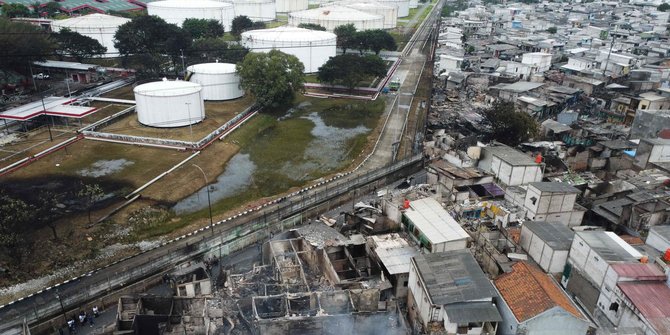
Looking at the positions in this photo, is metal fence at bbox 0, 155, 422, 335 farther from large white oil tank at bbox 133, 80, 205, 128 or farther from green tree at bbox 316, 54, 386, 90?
green tree at bbox 316, 54, 386, 90

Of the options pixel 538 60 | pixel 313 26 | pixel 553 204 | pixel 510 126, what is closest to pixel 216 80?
pixel 510 126

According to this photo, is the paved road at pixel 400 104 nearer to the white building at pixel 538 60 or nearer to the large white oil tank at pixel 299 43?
the large white oil tank at pixel 299 43

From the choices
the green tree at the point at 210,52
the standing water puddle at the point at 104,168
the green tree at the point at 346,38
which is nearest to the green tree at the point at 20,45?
the green tree at the point at 210,52

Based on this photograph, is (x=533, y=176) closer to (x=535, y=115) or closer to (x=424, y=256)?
(x=424, y=256)

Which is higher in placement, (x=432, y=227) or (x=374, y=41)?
(x=374, y=41)

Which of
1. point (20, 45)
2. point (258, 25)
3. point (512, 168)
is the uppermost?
point (258, 25)

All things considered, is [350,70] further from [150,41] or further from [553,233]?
[553,233]
